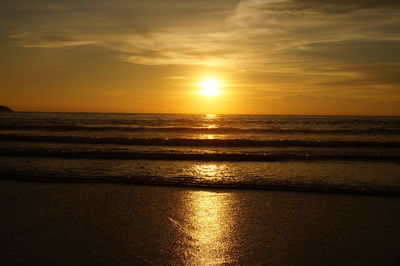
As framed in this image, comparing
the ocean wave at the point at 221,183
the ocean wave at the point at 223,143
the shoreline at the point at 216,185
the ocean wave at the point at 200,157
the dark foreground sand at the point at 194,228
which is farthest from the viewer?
the ocean wave at the point at 223,143

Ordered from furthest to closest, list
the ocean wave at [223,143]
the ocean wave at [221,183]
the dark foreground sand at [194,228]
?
1. the ocean wave at [223,143]
2. the ocean wave at [221,183]
3. the dark foreground sand at [194,228]

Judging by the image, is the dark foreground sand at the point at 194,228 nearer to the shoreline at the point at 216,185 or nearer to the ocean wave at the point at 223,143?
the shoreline at the point at 216,185

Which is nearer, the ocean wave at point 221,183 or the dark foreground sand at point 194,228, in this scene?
the dark foreground sand at point 194,228

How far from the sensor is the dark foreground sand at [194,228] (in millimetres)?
4578

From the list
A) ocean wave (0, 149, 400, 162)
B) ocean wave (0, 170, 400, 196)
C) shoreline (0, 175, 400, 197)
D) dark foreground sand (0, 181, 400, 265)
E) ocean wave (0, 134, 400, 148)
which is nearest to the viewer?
dark foreground sand (0, 181, 400, 265)

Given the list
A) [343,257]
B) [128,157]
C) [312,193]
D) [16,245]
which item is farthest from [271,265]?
[128,157]

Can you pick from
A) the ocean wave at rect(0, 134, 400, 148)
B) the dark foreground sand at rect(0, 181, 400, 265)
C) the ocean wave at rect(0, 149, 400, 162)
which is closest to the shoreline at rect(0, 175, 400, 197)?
the dark foreground sand at rect(0, 181, 400, 265)

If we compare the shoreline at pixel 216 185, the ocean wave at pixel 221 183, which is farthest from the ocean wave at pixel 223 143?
the shoreline at pixel 216 185

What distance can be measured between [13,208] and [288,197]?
20.0 feet

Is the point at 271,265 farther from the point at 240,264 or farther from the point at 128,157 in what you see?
the point at 128,157

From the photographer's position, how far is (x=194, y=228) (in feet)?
18.9

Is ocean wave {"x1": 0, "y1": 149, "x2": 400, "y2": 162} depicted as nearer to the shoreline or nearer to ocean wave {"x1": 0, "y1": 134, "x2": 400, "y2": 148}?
the shoreline

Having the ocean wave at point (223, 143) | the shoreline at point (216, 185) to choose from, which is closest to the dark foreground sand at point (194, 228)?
the shoreline at point (216, 185)

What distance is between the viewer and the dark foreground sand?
15.0 ft
